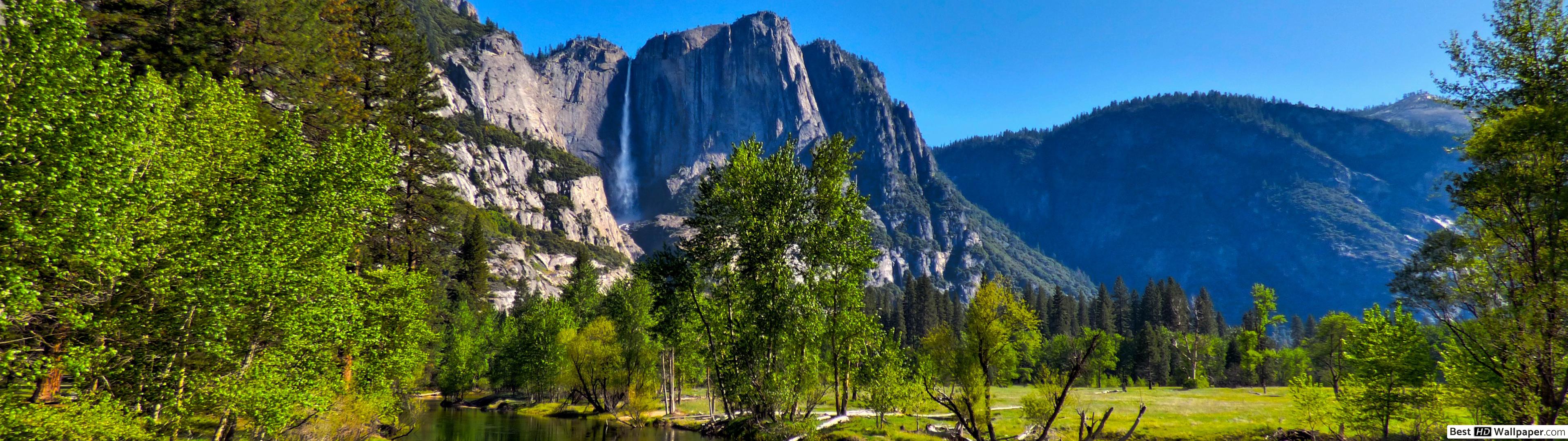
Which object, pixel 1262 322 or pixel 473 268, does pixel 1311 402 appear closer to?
pixel 1262 322

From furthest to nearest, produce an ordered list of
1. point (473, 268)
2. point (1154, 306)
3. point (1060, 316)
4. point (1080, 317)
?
point (1080, 317) < point (1060, 316) < point (1154, 306) < point (473, 268)

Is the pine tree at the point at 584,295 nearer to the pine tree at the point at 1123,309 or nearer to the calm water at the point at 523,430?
the calm water at the point at 523,430

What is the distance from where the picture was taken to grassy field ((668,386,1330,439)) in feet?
118

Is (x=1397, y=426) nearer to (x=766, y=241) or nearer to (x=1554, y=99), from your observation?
(x=1554, y=99)

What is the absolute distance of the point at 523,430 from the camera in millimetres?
48250

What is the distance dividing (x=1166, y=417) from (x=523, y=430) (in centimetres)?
4861

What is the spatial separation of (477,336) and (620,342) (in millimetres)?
42475

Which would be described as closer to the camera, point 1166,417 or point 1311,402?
point 1311,402

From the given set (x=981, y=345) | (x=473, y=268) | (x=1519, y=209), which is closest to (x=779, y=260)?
(x=981, y=345)

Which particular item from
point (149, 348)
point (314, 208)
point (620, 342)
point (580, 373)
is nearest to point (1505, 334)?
point (314, 208)

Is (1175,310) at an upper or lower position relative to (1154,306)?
lower

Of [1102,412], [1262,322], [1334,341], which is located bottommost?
[1102,412]

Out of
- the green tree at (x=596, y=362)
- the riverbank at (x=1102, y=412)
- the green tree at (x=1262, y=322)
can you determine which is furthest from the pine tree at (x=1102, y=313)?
the green tree at (x=596, y=362)

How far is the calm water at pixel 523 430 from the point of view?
41750mm
